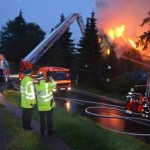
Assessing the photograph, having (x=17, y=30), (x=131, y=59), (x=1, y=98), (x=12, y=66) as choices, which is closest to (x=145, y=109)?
(x=1, y=98)

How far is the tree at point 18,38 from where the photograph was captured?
3024 inches

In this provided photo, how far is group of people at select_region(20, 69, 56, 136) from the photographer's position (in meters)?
11.5

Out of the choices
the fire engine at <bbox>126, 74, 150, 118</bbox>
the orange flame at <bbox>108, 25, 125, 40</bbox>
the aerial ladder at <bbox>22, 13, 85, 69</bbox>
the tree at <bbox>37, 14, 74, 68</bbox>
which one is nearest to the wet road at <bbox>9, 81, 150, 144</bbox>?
the fire engine at <bbox>126, 74, 150, 118</bbox>

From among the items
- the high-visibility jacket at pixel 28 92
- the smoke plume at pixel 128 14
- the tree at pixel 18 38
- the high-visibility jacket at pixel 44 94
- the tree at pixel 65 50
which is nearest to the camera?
the high-visibility jacket at pixel 44 94

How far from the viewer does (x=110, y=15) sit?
4400 cm

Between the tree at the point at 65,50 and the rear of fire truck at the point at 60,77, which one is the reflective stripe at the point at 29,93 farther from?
the tree at the point at 65,50

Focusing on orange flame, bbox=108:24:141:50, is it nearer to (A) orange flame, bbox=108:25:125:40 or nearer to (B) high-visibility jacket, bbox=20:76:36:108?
(A) orange flame, bbox=108:25:125:40

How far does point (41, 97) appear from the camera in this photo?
11516mm

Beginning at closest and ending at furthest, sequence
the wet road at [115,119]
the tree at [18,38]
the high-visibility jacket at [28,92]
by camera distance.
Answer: the high-visibility jacket at [28,92], the wet road at [115,119], the tree at [18,38]

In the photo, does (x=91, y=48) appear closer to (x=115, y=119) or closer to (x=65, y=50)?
(x=65, y=50)

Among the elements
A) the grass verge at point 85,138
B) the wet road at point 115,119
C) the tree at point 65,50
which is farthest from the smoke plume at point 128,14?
the grass verge at point 85,138

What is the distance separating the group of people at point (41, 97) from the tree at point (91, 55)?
3179 cm

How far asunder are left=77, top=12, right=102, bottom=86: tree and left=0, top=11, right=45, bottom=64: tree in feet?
106

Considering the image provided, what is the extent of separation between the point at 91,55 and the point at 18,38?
4293 cm
